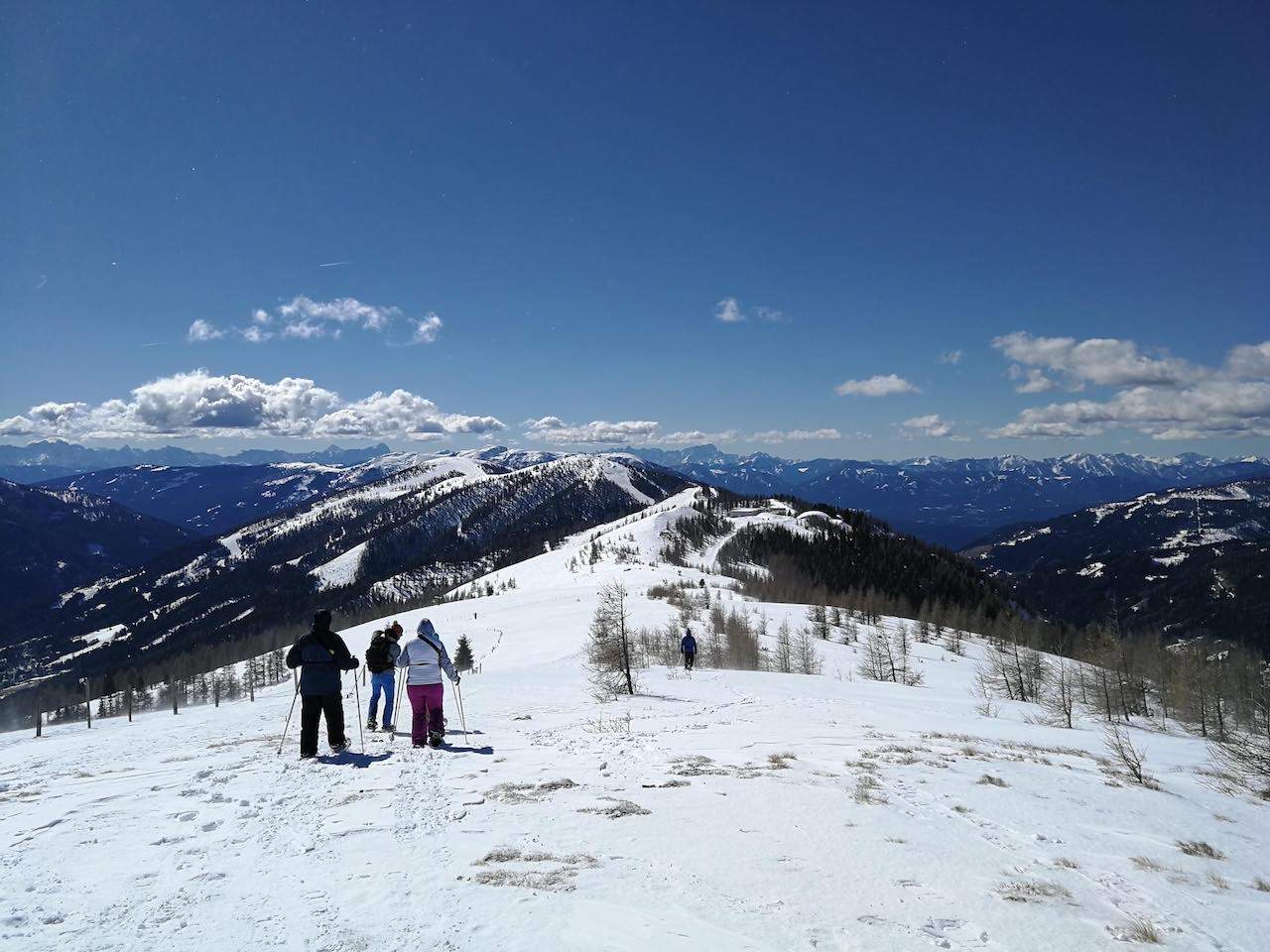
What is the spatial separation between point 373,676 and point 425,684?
3.01 meters

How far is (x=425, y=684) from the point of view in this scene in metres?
13.5

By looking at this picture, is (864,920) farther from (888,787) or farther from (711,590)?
(711,590)

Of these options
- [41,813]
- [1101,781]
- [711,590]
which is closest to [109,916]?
[41,813]

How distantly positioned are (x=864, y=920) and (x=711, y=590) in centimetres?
10520

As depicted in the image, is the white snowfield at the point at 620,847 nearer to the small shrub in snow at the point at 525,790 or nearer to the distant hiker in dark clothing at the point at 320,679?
the small shrub in snow at the point at 525,790

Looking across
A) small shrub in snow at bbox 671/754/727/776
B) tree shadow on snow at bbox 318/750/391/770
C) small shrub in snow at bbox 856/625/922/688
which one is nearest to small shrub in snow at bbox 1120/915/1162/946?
small shrub in snow at bbox 671/754/727/776

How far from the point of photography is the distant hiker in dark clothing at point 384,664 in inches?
589

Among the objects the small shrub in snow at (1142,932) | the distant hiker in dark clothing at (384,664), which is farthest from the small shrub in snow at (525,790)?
the small shrub in snow at (1142,932)

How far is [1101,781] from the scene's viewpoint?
1177 centimetres

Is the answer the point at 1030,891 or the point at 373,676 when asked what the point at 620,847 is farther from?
the point at 373,676

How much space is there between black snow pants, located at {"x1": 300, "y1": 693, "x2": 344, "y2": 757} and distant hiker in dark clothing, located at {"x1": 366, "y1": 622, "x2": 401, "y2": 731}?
2029 mm

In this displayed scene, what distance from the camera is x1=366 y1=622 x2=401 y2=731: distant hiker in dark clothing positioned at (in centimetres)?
1496

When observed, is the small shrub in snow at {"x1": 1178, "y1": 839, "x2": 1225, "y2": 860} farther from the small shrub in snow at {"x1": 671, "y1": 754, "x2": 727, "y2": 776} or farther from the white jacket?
the white jacket

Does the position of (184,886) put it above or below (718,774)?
above
